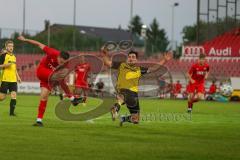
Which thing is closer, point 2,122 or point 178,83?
point 2,122

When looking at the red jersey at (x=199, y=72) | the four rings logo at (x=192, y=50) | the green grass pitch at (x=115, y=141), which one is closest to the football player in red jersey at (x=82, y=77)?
the red jersey at (x=199, y=72)

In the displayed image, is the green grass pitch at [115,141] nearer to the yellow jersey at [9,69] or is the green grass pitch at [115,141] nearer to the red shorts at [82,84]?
the yellow jersey at [9,69]

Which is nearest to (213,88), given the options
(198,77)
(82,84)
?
(82,84)

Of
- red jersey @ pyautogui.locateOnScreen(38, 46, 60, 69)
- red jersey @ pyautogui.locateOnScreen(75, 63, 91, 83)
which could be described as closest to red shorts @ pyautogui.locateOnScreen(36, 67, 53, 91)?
red jersey @ pyautogui.locateOnScreen(38, 46, 60, 69)

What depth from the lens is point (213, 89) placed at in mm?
50781

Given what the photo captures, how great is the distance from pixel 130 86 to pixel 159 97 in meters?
30.9

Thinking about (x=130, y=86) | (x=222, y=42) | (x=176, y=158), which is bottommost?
(x=176, y=158)

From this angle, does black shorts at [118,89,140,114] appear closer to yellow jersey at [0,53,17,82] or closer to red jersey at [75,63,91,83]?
yellow jersey at [0,53,17,82]

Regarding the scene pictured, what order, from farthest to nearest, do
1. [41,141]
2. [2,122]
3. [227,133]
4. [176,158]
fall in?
1. [2,122]
2. [227,133]
3. [41,141]
4. [176,158]

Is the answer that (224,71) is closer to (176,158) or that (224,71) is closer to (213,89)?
(213,89)

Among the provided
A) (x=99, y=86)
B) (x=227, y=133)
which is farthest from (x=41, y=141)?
(x=99, y=86)

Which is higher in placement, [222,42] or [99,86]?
[222,42]

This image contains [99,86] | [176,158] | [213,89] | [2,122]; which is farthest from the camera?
[213,89]

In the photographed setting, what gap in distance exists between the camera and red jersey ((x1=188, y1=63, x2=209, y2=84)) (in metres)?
27.4
